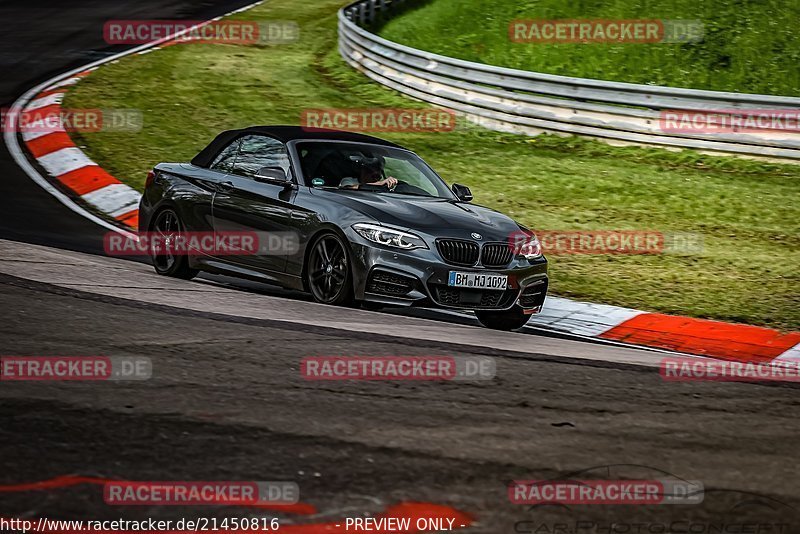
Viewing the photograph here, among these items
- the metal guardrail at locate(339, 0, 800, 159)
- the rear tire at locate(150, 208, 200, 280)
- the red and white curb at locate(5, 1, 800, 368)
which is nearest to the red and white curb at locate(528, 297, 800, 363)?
the red and white curb at locate(5, 1, 800, 368)

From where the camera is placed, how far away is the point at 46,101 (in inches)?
737

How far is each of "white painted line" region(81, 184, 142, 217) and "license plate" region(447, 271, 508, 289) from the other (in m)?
5.89

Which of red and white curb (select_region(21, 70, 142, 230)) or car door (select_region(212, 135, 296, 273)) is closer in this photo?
car door (select_region(212, 135, 296, 273))

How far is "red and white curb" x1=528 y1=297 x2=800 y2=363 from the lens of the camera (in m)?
9.41

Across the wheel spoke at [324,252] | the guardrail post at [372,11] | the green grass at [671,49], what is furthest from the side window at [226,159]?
the guardrail post at [372,11]

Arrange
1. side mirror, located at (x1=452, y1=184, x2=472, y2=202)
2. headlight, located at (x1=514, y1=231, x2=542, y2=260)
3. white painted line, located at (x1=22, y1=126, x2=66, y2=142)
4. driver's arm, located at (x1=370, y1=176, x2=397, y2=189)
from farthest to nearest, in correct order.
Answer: white painted line, located at (x1=22, y1=126, x2=66, y2=142), side mirror, located at (x1=452, y1=184, x2=472, y2=202), driver's arm, located at (x1=370, y1=176, x2=397, y2=189), headlight, located at (x1=514, y1=231, x2=542, y2=260)

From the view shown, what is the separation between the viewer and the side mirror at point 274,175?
9562mm

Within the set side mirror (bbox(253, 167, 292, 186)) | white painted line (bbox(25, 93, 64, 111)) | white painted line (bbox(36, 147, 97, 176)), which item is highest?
side mirror (bbox(253, 167, 292, 186))

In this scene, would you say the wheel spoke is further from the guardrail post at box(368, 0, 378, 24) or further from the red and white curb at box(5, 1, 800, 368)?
the guardrail post at box(368, 0, 378, 24)

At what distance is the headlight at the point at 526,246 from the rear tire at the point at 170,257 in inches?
115

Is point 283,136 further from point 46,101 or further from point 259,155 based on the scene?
point 46,101

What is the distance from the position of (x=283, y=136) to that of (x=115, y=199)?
4607mm

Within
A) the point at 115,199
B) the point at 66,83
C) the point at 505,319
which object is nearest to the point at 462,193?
the point at 505,319

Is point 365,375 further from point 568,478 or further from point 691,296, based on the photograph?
point 691,296
